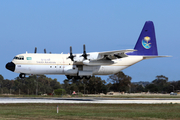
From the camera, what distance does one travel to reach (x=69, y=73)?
164ft

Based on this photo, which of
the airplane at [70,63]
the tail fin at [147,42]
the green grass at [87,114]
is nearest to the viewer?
the green grass at [87,114]

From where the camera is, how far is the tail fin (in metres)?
54.9

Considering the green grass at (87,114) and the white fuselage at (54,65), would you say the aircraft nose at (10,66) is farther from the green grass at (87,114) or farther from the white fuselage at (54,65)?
the green grass at (87,114)

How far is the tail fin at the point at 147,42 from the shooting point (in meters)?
54.9

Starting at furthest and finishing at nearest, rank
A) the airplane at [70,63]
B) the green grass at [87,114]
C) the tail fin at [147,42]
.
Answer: the tail fin at [147,42] < the airplane at [70,63] < the green grass at [87,114]

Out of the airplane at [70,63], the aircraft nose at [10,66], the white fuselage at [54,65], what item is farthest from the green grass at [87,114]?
the aircraft nose at [10,66]

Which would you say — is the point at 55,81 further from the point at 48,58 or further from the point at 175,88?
the point at 48,58

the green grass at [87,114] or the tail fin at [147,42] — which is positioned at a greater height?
the tail fin at [147,42]

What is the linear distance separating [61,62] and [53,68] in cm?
187

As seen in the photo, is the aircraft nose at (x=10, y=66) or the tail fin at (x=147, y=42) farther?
the tail fin at (x=147, y=42)

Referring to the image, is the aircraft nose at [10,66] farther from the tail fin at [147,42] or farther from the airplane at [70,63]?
the tail fin at [147,42]

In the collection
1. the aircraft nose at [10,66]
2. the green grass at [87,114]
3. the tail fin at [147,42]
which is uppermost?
the tail fin at [147,42]

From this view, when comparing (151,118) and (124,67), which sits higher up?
(124,67)

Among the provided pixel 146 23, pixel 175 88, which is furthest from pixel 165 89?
pixel 146 23
